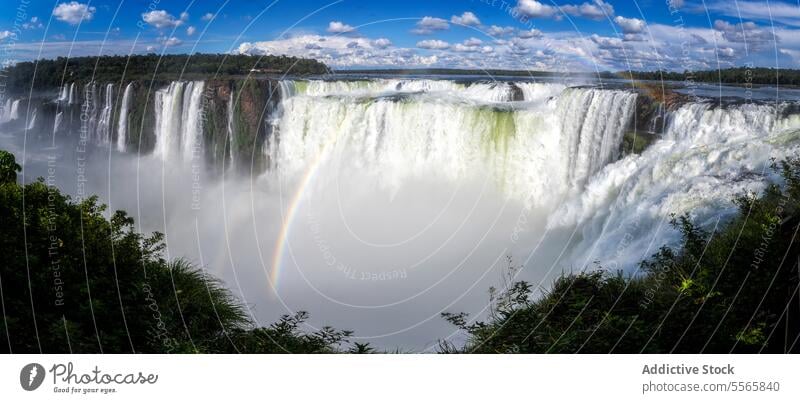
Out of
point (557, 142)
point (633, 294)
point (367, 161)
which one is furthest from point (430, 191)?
point (633, 294)

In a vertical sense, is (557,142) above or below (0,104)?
below

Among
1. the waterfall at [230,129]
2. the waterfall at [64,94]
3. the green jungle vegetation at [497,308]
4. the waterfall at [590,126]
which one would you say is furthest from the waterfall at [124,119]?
the waterfall at [590,126]

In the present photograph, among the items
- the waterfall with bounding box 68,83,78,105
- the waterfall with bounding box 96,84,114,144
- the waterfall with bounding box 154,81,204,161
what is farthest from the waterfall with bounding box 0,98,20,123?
the waterfall with bounding box 154,81,204,161

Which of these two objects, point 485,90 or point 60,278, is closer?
point 60,278

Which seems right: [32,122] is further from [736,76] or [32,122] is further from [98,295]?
[736,76]

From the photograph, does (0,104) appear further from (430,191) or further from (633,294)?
(633,294)

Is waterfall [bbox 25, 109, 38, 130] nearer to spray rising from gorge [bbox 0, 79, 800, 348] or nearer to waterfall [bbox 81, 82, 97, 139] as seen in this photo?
spray rising from gorge [bbox 0, 79, 800, 348]
